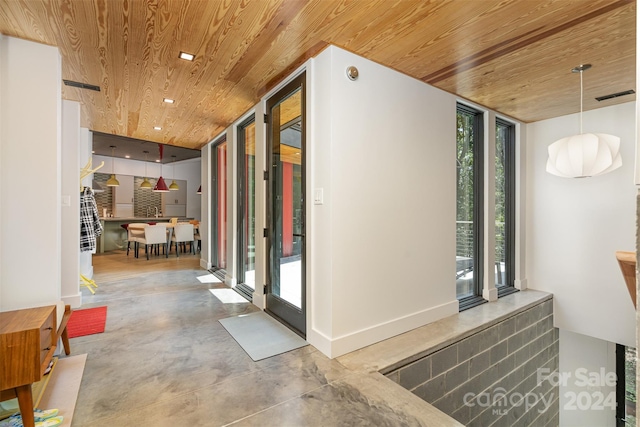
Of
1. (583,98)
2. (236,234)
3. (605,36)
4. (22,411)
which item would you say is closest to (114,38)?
Result: (22,411)

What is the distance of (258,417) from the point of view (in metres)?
1.57

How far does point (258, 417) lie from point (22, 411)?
43.1 inches

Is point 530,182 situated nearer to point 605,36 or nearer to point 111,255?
point 605,36

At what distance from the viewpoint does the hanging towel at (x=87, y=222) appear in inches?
142

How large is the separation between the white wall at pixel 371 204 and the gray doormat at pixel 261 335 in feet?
0.69

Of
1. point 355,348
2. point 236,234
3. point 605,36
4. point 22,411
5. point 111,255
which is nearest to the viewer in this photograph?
point 22,411

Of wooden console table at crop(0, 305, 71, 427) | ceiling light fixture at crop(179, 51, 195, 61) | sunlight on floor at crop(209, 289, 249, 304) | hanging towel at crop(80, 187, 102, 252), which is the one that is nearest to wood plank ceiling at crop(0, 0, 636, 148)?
ceiling light fixture at crop(179, 51, 195, 61)

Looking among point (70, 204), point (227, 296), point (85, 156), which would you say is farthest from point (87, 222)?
point (227, 296)

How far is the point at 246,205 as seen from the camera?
4035 mm

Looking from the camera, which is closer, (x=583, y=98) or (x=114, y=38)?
(x=114, y=38)

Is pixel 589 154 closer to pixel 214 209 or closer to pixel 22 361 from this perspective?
pixel 22 361

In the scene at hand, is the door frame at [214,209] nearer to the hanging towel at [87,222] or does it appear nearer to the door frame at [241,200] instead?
the door frame at [241,200]

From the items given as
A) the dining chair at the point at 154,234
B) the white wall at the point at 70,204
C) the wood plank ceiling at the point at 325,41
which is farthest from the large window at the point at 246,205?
the dining chair at the point at 154,234

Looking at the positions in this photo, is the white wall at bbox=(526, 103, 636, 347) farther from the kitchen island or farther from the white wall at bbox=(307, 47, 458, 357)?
the kitchen island
